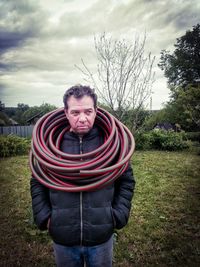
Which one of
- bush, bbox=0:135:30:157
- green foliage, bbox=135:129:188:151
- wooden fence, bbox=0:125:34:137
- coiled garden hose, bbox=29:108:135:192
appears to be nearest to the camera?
coiled garden hose, bbox=29:108:135:192

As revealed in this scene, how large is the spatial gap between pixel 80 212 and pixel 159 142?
15634 millimetres

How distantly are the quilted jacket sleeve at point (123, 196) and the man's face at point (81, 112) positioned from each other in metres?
0.59

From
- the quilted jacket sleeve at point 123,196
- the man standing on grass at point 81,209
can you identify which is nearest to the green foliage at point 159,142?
the quilted jacket sleeve at point 123,196

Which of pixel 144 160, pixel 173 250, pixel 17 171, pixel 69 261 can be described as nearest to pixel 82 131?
pixel 69 261

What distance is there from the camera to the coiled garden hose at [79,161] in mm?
1902

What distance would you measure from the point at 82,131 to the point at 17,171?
8.56 metres

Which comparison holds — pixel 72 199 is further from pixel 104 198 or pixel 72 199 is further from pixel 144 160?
pixel 144 160

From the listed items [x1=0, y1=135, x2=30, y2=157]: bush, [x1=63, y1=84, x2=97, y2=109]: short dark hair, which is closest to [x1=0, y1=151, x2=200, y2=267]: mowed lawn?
[x1=63, y1=84, x2=97, y2=109]: short dark hair

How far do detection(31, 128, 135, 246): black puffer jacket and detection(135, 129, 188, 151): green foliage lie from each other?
14182 millimetres

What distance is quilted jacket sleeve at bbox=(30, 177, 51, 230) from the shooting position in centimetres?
211

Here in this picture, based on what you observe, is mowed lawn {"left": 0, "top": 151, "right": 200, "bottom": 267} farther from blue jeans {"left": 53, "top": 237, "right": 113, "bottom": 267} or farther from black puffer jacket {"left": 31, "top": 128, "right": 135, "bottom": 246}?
black puffer jacket {"left": 31, "top": 128, "right": 135, "bottom": 246}

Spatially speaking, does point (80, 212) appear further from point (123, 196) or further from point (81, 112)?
point (81, 112)

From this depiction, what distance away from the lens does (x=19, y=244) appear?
168 inches

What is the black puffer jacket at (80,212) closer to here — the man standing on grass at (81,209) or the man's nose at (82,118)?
the man standing on grass at (81,209)
